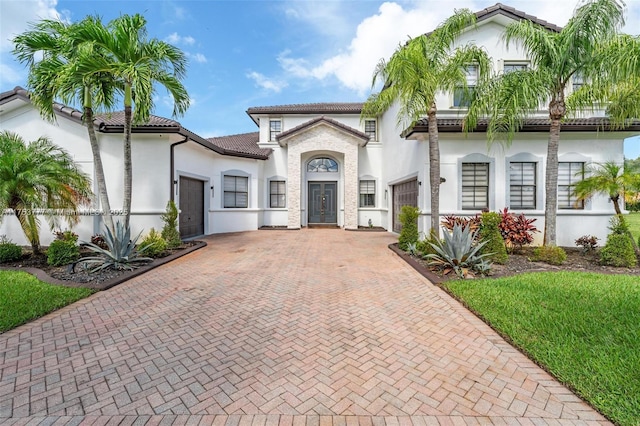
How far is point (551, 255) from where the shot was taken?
793 cm

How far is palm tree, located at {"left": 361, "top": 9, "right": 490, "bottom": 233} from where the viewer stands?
26.9 feet

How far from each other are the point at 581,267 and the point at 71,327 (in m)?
11.4

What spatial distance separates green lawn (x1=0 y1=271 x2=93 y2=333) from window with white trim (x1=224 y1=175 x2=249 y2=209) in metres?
9.28

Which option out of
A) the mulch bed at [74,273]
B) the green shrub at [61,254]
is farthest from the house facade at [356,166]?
the green shrub at [61,254]

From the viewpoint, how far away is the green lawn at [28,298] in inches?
172

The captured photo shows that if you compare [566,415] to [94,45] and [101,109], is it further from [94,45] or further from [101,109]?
[101,109]

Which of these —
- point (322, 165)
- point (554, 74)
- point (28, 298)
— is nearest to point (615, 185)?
point (554, 74)

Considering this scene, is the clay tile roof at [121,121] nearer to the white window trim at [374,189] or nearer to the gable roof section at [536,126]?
the gable roof section at [536,126]

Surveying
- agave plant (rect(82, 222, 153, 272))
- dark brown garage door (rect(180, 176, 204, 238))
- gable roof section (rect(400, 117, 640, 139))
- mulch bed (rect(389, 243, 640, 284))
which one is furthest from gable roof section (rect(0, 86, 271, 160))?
mulch bed (rect(389, 243, 640, 284))

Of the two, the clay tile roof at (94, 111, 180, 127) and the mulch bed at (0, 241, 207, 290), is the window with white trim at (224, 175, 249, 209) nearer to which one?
the clay tile roof at (94, 111, 180, 127)

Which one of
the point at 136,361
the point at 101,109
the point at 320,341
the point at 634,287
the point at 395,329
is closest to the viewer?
the point at 136,361

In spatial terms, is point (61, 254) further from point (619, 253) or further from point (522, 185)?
point (522, 185)

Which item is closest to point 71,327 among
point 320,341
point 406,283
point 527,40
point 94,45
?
point 320,341

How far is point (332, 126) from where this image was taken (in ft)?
54.3
